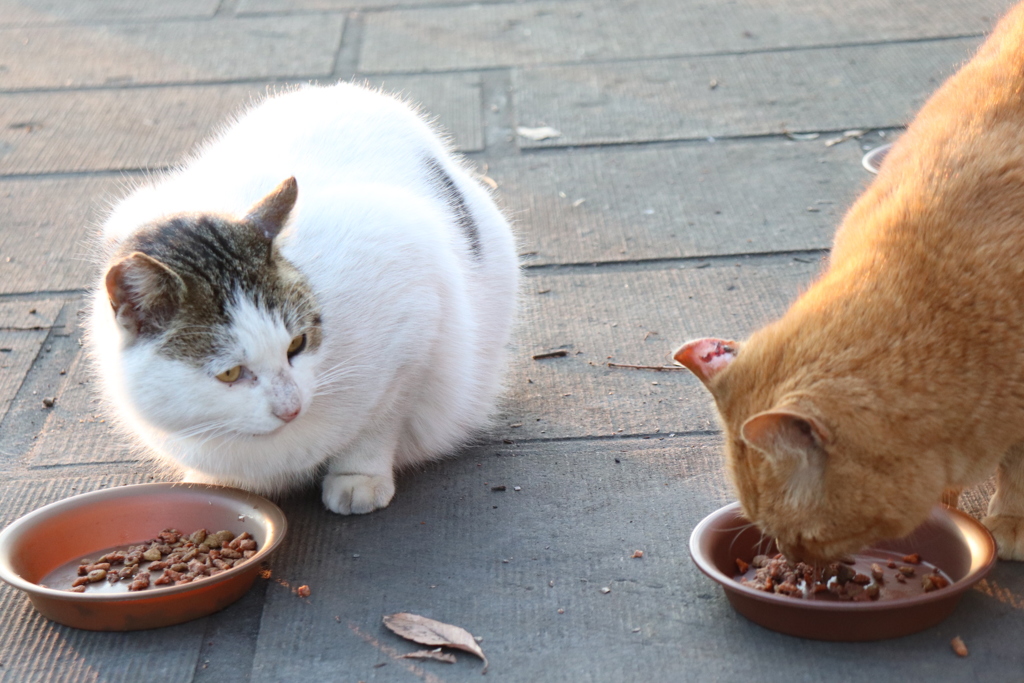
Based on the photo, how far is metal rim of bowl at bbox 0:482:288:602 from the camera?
259cm

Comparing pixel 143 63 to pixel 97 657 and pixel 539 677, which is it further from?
pixel 539 677

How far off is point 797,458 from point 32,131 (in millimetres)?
5597

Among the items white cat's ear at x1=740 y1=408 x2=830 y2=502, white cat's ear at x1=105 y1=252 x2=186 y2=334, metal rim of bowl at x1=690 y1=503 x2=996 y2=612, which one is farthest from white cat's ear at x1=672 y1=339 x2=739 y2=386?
white cat's ear at x1=105 y1=252 x2=186 y2=334

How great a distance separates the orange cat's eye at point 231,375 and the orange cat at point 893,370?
1128 mm

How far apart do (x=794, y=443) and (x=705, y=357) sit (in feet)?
1.30

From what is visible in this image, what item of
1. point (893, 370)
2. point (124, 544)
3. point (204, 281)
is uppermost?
point (893, 370)

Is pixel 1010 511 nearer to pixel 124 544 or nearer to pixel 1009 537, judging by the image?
pixel 1009 537

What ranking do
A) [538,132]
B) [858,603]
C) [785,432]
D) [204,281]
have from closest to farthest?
[785,432] → [858,603] → [204,281] → [538,132]

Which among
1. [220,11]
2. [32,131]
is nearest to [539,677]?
[32,131]

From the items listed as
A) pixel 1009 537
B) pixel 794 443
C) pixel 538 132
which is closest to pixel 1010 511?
pixel 1009 537

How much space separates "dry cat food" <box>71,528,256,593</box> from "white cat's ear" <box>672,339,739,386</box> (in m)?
1.32

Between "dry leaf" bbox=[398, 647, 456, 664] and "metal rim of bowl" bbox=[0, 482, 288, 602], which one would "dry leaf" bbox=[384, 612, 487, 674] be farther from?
"metal rim of bowl" bbox=[0, 482, 288, 602]

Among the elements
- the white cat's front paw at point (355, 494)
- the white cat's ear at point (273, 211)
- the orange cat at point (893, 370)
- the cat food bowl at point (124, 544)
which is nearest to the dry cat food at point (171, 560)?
the cat food bowl at point (124, 544)

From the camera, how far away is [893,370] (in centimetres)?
225
